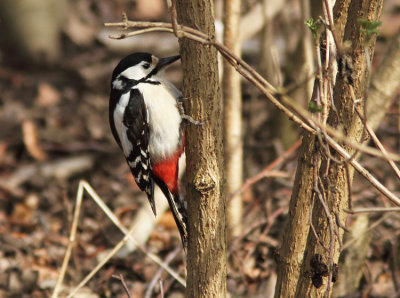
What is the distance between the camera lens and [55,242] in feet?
15.5

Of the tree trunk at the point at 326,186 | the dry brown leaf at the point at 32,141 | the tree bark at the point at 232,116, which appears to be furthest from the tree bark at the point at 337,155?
the dry brown leaf at the point at 32,141

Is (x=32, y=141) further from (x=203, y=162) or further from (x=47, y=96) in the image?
(x=203, y=162)

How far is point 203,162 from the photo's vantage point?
2.37 metres

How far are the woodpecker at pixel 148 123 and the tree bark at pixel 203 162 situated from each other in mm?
641

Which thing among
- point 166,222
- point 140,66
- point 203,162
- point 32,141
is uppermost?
point 140,66

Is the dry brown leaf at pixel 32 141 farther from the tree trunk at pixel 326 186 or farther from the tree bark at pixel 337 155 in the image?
the tree bark at pixel 337 155

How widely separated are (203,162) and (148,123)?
102 centimetres

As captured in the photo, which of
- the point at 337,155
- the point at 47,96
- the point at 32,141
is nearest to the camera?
the point at 337,155

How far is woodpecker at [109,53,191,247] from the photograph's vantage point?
10.5ft

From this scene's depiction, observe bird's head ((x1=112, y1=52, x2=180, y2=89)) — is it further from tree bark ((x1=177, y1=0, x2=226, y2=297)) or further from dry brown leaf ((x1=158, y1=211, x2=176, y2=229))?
dry brown leaf ((x1=158, y1=211, x2=176, y2=229))

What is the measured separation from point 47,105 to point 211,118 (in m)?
5.05

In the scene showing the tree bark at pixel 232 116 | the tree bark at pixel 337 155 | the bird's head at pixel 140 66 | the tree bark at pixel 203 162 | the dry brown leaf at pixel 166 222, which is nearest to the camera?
the tree bark at pixel 337 155

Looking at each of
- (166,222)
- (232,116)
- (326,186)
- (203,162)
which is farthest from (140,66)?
(166,222)

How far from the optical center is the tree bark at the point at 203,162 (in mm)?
2223
